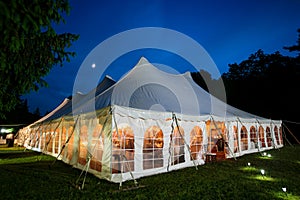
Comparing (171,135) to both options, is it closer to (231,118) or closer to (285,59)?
(231,118)

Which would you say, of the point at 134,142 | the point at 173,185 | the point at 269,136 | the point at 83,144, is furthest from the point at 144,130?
the point at 269,136

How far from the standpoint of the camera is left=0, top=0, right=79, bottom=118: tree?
78.2 inches

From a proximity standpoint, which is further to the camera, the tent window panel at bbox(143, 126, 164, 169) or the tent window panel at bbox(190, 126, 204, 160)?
the tent window panel at bbox(190, 126, 204, 160)

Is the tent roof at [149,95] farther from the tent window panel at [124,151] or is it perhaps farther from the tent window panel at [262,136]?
the tent window panel at [262,136]

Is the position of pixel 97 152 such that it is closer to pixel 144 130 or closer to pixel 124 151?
pixel 124 151

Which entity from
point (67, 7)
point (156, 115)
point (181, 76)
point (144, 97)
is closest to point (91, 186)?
point (156, 115)

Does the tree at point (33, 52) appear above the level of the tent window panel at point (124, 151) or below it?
above

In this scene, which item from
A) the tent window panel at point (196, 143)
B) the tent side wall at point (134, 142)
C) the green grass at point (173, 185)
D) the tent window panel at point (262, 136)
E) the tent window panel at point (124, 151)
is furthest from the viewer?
the tent window panel at point (262, 136)

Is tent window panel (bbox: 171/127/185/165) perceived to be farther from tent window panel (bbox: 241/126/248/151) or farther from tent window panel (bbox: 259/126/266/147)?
tent window panel (bbox: 259/126/266/147)

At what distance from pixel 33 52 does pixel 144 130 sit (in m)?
3.37

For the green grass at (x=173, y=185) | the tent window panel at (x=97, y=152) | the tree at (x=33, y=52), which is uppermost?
the tree at (x=33, y=52)

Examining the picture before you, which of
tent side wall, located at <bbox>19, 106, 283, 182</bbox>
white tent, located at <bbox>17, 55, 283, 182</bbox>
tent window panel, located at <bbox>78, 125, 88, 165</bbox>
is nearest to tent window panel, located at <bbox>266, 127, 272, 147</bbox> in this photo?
white tent, located at <bbox>17, 55, 283, 182</bbox>

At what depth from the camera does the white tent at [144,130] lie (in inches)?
187

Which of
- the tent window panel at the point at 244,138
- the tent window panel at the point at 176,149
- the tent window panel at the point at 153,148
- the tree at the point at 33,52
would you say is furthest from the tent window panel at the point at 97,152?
the tent window panel at the point at 244,138
